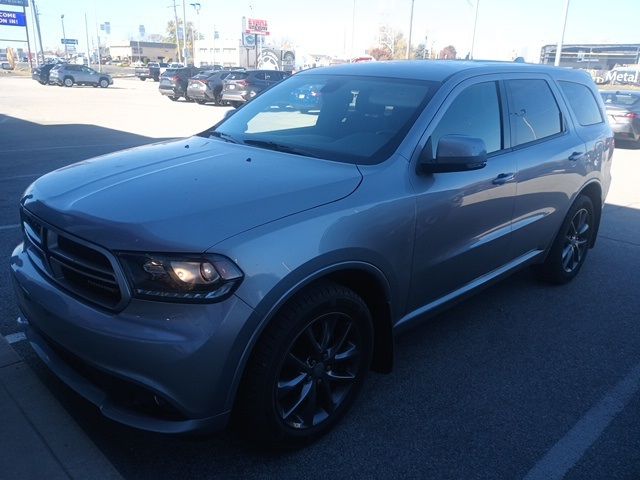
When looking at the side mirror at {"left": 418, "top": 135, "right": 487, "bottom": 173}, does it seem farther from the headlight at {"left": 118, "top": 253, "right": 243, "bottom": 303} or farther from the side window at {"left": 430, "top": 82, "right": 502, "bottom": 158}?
the headlight at {"left": 118, "top": 253, "right": 243, "bottom": 303}

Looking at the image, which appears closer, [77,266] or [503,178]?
[77,266]

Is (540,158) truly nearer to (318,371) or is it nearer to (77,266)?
(318,371)

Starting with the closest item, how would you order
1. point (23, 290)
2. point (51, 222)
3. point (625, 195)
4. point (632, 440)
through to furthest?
1. point (51, 222)
2. point (23, 290)
3. point (632, 440)
4. point (625, 195)

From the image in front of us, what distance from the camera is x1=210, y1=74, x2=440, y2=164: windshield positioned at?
128 inches

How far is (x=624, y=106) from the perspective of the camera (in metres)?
16.0

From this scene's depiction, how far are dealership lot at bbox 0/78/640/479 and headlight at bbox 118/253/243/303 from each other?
2.04 ft

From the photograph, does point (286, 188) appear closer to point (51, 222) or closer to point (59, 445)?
point (51, 222)

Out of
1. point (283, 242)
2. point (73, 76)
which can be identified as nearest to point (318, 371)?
point (283, 242)

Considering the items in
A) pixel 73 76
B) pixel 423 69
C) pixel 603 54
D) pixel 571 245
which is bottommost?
pixel 73 76

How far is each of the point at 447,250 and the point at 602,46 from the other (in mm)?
91463

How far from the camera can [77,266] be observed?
243cm

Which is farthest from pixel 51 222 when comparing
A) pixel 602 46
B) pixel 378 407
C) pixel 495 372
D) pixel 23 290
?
pixel 602 46

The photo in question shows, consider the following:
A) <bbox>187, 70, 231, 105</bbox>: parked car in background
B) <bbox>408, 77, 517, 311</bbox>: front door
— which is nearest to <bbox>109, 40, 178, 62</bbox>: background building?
<bbox>187, 70, 231, 105</bbox>: parked car in background

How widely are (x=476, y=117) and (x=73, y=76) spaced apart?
42446mm
